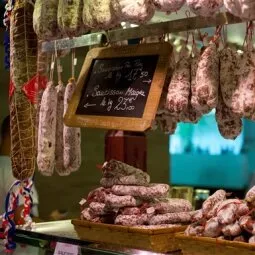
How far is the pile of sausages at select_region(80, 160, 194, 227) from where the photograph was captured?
2.26 m

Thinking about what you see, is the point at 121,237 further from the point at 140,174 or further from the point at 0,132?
the point at 0,132

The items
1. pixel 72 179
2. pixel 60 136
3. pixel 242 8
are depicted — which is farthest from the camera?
pixel 72 179

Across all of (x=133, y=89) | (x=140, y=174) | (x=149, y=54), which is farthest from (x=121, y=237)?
(x=149, y=54)

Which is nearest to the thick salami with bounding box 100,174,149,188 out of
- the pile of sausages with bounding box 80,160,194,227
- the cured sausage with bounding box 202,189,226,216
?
the pile of sausages with bounding box 80,160,194,227

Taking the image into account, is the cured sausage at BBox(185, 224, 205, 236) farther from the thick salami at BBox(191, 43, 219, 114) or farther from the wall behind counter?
the wall behind counter

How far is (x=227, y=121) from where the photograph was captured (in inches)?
85.3

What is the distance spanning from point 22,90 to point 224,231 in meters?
1.28

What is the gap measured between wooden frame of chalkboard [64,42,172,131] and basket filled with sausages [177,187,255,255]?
436 mm

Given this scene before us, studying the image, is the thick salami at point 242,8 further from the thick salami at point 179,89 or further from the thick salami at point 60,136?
the thick salami at point 60,136

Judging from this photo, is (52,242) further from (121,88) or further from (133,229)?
(121,88)

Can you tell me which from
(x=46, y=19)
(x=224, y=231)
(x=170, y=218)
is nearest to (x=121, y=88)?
(x=46, y=19)

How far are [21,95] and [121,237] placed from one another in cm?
91

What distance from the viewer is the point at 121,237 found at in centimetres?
223

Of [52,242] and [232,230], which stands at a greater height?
[232,230]
